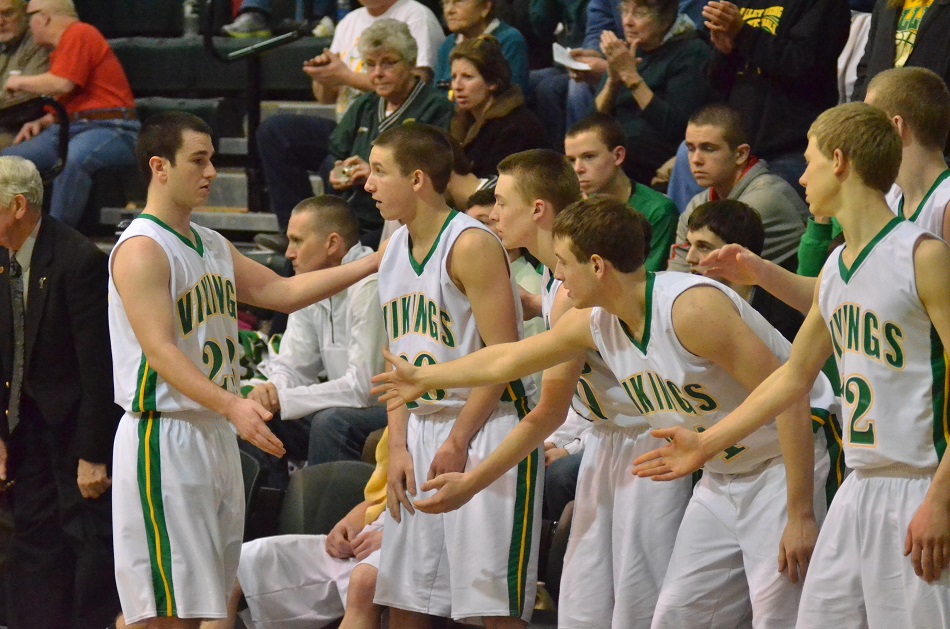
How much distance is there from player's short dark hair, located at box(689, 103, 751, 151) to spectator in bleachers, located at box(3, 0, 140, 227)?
13.7 feet

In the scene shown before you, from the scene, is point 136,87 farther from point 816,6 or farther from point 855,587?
point 855,587

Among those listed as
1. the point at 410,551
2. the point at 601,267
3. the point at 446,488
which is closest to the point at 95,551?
the point at 410,551

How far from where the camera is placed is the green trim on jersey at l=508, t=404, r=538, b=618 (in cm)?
398

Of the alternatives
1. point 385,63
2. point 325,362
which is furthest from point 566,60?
point 325,362

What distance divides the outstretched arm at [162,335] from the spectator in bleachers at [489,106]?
273 cm

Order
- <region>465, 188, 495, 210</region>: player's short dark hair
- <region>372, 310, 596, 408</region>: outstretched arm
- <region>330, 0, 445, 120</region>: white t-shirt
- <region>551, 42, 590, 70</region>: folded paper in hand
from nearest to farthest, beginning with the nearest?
<region>372, 310, 596, 408</region>: outstretched arm
<region>465, 188, 495, 210</region>: player's short dark hair
<region>551, 42, 590, 70</region>: folded paper in hand
<region>330, 0, 445, 120</region>: white t-shirt

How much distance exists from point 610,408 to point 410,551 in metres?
0.78

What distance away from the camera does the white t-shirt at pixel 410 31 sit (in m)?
7.61

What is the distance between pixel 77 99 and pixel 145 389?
4.62m

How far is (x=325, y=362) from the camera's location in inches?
238

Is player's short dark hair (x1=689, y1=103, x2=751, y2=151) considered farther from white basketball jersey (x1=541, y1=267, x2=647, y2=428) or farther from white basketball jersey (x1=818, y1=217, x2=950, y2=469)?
white basketball jersey (x1=818, y1=217, x2=950, y2=469)

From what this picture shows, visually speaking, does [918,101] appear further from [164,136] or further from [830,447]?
[164,136]

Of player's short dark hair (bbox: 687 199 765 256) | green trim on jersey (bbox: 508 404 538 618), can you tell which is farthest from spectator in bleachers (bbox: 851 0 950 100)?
green trim on jersey (bbox: 508 404 538 618)

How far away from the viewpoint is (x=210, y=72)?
9688 millimetres
